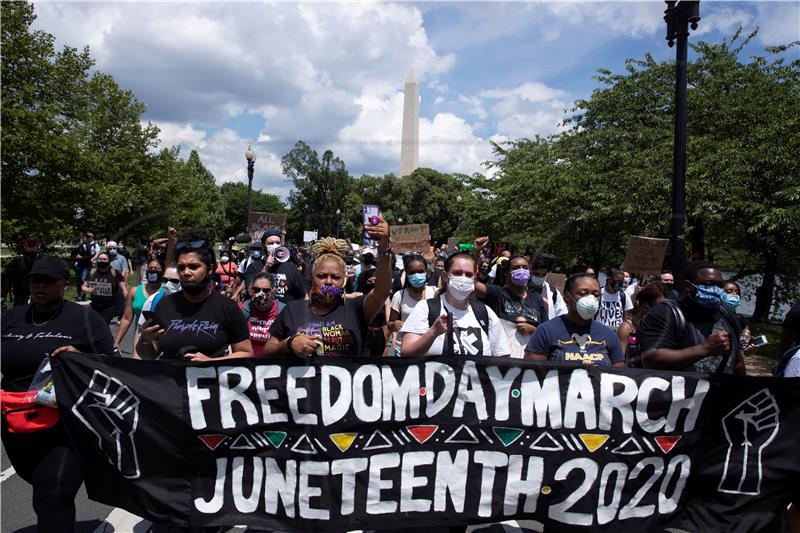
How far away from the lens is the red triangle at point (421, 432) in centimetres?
326

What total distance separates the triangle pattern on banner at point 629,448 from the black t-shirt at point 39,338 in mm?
3050

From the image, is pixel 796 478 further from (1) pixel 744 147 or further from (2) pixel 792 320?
(1) pixel 744 147

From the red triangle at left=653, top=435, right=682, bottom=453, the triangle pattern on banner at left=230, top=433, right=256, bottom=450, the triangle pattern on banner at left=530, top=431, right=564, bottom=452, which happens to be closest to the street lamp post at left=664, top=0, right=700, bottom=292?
the red triangle at left=653, top=435, right=682, bottom=453

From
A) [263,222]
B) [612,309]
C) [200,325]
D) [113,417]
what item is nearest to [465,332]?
[200,325]

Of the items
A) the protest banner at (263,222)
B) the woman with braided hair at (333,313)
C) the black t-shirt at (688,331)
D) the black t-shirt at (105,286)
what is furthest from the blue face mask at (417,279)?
the protest banner at (263,222)

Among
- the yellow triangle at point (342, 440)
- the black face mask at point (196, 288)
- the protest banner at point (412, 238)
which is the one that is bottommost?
the yellow triangle at point (342, 440)

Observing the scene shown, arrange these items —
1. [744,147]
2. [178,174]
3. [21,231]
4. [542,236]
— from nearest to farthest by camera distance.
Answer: [744,147]
[542,236]
[21,231]
[178,174]

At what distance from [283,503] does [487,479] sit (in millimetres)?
1148

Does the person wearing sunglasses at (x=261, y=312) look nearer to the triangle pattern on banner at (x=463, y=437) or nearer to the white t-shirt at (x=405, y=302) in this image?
the white t-shirt at (x=405, y=302)

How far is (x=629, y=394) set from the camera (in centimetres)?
329

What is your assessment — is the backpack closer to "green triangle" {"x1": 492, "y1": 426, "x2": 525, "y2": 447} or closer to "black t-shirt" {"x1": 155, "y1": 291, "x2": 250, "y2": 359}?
"green triangle" {"x1": 492, "y1": 426, "x2": 525, "y2": 447}

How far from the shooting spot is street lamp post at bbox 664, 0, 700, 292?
6711 millimetres

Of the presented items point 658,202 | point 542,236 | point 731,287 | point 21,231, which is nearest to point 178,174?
point 21,231

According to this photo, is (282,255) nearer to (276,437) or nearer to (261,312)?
(261,312)
